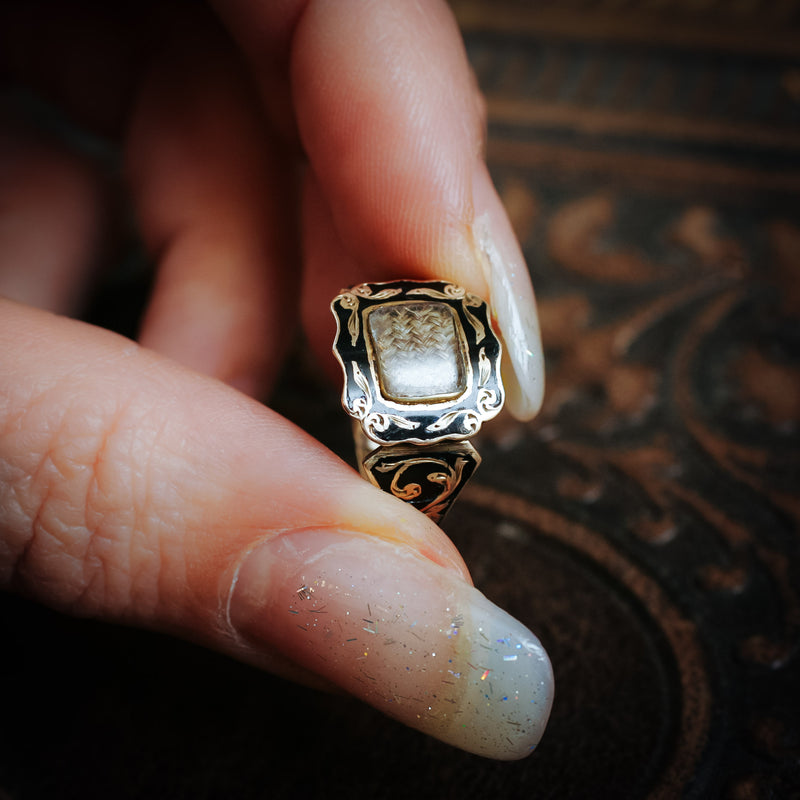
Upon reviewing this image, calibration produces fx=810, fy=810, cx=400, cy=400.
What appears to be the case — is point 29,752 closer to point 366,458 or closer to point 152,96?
point 366,458

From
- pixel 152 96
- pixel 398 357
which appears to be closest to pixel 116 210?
pixel 152 96

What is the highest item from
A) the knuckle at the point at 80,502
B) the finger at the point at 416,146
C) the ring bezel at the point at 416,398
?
the finger at the point at 416,146

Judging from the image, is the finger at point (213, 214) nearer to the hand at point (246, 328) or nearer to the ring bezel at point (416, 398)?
the hand at point (246, 328)

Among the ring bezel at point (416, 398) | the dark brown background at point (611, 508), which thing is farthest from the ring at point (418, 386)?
the dark brown background at point (611, 508)

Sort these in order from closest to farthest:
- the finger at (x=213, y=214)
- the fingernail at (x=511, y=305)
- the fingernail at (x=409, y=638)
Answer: the fingernail at (x=409, y=638) → the fingernail at (x=511, y=305) → the finger at (x=213, y=214)

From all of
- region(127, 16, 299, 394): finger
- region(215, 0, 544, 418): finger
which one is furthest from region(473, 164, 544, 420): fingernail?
region(127, 16, 299, 394): finger

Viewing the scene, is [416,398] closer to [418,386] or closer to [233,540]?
[418,386]

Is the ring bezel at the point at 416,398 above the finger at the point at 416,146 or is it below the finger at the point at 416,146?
below
